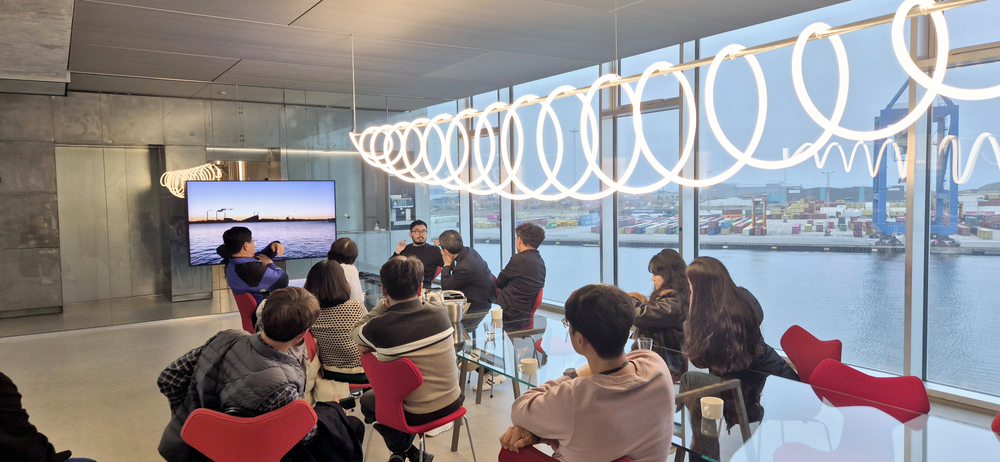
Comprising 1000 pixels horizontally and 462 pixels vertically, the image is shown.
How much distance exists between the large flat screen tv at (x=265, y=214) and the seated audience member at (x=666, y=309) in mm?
5717

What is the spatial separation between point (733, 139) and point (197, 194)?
648 cm

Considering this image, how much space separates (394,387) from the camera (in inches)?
111

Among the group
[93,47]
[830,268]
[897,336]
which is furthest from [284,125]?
[897,336]

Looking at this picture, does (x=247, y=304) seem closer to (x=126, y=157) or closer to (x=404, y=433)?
(x=404, y=433)

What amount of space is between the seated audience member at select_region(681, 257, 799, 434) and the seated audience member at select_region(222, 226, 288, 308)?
3341 millimetres

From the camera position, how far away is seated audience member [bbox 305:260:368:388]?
3.45 meters

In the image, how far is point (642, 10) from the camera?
196 inches

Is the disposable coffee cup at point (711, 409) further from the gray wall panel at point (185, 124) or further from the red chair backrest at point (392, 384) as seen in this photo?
the gray wall panel at point (185, 124)

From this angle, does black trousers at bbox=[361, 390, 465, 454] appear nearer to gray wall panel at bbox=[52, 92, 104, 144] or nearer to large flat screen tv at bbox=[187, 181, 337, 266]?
large flat screen tv at bbox=[187, 181, 337, 266]

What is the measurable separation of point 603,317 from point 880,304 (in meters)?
4.33

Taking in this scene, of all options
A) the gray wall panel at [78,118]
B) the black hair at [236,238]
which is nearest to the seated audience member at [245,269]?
the black hair at [236,238]

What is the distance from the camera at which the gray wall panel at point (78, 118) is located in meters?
7.48

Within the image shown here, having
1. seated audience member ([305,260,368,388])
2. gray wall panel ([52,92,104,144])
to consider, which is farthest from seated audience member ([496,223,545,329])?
gray wall panel ([52,92,104,144])

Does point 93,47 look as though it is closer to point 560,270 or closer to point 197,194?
point 197,194
